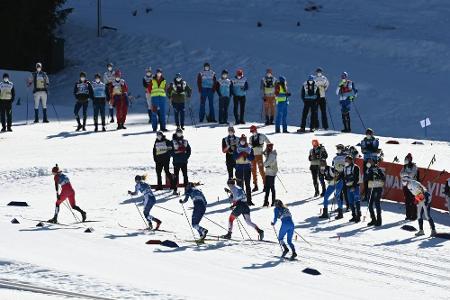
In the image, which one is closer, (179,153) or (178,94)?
(179,153)

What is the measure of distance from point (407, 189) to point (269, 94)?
34.2ft

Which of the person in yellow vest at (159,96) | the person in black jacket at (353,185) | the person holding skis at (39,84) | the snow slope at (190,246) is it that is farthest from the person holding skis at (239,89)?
the person in black jacket at (353,185)

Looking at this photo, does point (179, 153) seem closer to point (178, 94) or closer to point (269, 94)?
point (178, 94)

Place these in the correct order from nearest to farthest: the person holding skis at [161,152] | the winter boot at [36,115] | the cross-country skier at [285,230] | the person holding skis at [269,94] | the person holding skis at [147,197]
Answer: the cross-country skier at [285,230] → the person holding skis at [147,197] → the person holding skis at [161,152] → the person holding skis at [269,94] → the winter boot at [36,115]

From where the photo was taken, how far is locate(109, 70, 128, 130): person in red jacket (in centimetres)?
3500

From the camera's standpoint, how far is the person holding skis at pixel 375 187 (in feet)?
84.3

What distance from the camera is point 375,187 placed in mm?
25781

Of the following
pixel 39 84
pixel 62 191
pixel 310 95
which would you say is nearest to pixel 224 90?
pixel 310 95

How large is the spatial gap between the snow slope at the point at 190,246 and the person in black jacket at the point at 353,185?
32 centimetres

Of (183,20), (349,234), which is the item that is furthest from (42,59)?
(349,234)

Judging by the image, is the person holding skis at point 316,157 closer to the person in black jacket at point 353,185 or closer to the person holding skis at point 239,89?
the person in black jacket at point 353,185

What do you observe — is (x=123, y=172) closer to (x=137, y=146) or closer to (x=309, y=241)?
(x=137, y=146)

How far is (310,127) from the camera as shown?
3575cm

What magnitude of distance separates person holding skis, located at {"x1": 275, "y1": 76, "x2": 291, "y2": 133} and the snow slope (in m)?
1.71
